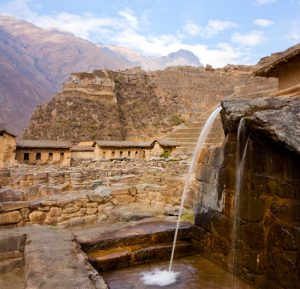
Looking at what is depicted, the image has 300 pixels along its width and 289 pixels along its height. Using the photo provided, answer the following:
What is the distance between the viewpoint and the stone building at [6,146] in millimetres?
27703

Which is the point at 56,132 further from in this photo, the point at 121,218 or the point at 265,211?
the point at 265,211

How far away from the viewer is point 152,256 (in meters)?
4.29

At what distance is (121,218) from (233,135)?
3501 mm

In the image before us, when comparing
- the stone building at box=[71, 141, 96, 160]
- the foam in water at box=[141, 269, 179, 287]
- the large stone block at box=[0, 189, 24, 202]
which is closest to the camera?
the foam in water at box=[141, 269, 179, 287]

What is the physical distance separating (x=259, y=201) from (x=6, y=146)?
92.0ft

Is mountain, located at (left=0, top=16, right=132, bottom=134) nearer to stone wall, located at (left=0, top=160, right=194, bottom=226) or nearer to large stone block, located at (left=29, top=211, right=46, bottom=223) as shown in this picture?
stone wall, located at (left=0, top=160, right=194, bottom=226)

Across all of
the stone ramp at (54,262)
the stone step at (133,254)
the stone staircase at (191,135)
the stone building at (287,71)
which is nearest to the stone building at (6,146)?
the stone staircase at (191,135)

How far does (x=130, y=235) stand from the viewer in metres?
4.34

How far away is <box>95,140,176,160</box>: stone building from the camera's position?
3511 centimetres

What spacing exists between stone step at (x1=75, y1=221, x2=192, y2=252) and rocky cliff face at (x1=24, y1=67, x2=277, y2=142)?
49228mm

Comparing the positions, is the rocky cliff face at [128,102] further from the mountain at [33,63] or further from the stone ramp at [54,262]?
the stone ramp at [54,262]

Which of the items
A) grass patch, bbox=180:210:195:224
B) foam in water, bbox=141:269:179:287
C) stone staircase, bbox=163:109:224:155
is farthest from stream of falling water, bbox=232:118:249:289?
stone staircase, bbox=163:109:224:155

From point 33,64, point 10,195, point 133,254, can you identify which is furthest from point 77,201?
point 33,64

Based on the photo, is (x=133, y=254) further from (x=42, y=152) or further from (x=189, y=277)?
(x=42, y=152)
